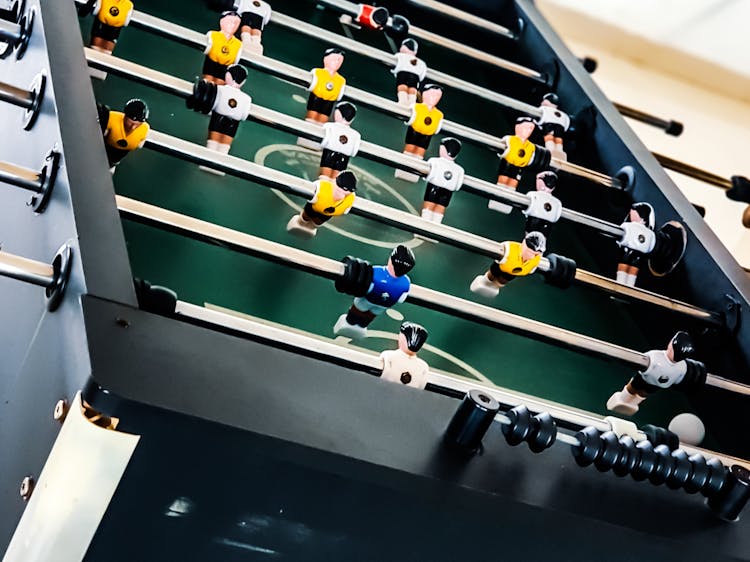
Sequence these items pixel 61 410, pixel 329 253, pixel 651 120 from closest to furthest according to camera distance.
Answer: pixel 61 410, pixel 329 253, pixel 651 120

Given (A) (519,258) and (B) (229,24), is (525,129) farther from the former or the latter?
(B) (229,24)

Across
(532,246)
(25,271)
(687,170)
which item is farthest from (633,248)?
(25,271)

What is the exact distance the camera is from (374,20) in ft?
7.18

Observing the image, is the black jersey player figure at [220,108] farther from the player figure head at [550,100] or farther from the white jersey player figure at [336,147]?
the player figure head at [550,100]

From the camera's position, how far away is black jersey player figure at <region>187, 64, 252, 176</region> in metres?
1.64

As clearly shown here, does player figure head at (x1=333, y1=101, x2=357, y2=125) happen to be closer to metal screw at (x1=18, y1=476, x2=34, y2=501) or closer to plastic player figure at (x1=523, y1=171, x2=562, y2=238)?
plastic player figure at (x1=523, y1=171, x2=562, y2=238)

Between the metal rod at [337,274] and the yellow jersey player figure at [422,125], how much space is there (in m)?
0.53

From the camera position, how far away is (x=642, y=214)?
187 centimetres

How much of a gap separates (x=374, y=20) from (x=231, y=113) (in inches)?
26.0

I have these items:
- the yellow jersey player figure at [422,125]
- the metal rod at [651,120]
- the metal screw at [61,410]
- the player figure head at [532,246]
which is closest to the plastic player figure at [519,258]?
the player figure head at [532,246]

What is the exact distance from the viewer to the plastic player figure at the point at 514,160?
6.44ft

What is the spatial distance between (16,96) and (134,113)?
17 centimetres

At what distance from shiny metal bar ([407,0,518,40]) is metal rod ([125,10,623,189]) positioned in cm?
63

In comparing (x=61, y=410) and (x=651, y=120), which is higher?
(x=651, y=120)
